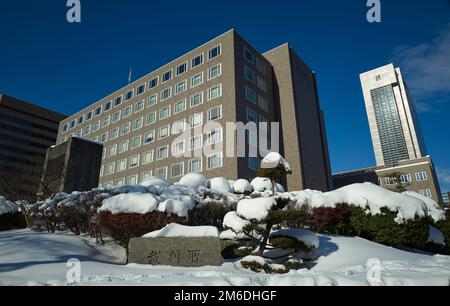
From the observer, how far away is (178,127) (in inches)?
1423

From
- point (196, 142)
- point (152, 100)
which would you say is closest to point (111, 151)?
point (152, 100)

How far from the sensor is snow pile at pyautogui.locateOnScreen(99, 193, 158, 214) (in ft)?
31.7

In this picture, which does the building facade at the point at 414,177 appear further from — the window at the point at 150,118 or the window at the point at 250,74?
the window at the point at 150,118

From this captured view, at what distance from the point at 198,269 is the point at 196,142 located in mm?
26224

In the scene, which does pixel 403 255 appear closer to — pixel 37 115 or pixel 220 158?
pixel 220 158

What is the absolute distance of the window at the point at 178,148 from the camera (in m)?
34.5

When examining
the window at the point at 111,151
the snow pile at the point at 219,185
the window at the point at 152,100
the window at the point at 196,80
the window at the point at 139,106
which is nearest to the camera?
the snow pile at the point at 219,185

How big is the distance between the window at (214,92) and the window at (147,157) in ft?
38.3

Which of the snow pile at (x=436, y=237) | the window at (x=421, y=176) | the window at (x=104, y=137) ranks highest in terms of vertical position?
the window at (x=104, y=137)

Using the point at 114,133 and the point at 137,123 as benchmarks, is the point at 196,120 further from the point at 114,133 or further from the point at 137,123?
the point at 114,133

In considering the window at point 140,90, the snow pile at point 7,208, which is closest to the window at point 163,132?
the window at point 140,90

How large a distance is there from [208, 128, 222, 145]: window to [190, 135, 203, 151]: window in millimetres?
1333

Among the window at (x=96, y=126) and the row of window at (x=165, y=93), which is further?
the window at (x=96, y=126)
